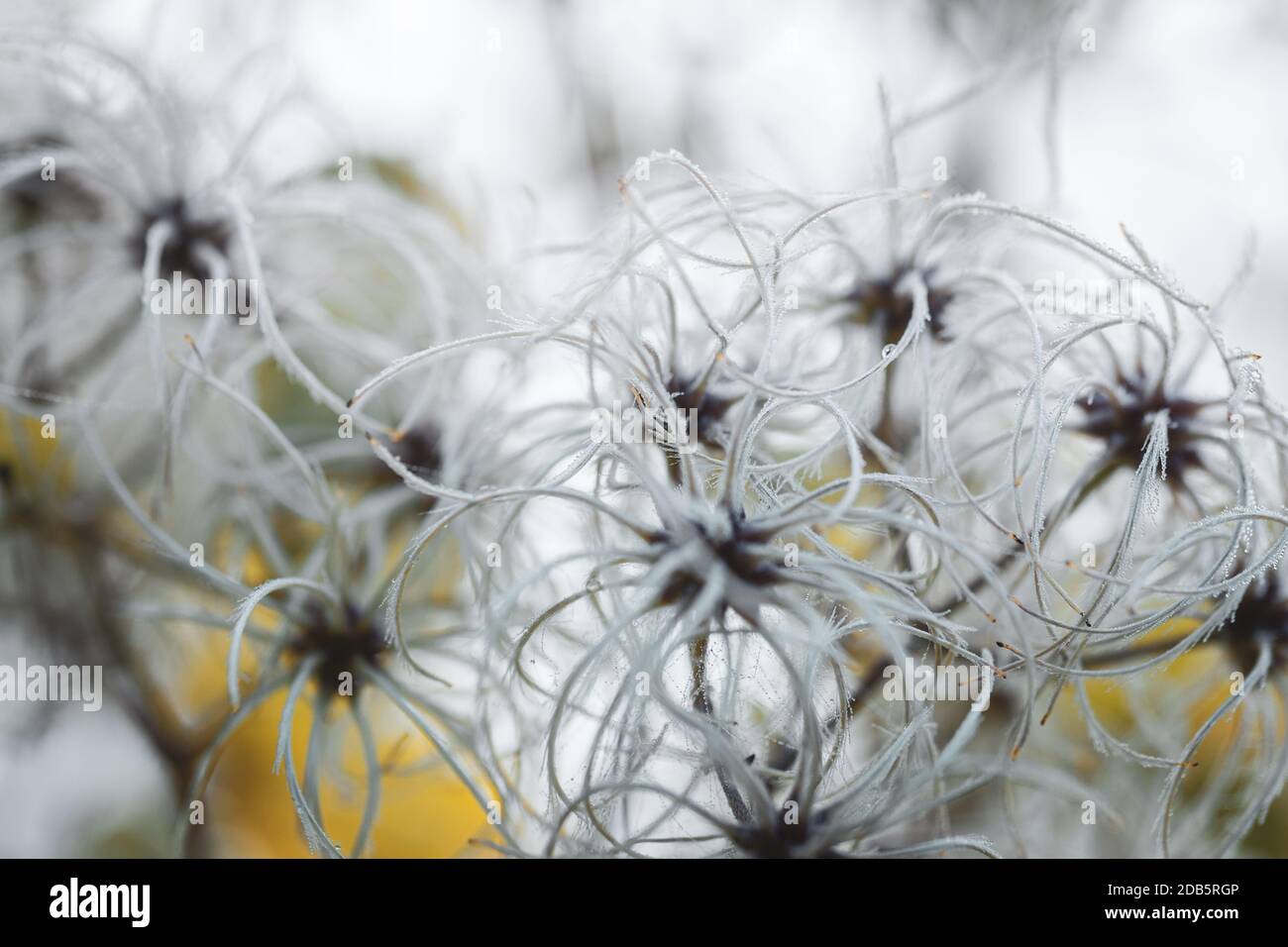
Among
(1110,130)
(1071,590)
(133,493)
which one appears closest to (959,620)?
Answer: (1071,590)

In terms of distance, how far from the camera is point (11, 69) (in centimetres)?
61

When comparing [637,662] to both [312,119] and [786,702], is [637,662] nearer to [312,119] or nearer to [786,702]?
[786,702]

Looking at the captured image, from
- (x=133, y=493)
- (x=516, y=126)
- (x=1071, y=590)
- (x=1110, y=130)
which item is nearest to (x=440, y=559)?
(x=133, y=493)

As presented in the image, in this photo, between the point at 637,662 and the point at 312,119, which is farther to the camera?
the point at 312,119

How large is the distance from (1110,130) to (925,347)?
52 cm

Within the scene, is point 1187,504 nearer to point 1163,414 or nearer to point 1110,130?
point 1163,414

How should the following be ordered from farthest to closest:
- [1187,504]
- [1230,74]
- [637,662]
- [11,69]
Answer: [1230,74] < [11,69] < [1187,504] < [637,662]

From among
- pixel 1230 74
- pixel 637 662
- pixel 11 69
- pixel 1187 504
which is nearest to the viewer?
pixel 637 662

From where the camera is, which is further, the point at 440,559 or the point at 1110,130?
the point at 1110,130

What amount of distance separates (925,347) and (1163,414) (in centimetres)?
10

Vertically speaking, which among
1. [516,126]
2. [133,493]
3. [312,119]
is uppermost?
[516,126]

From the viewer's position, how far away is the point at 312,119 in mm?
658
